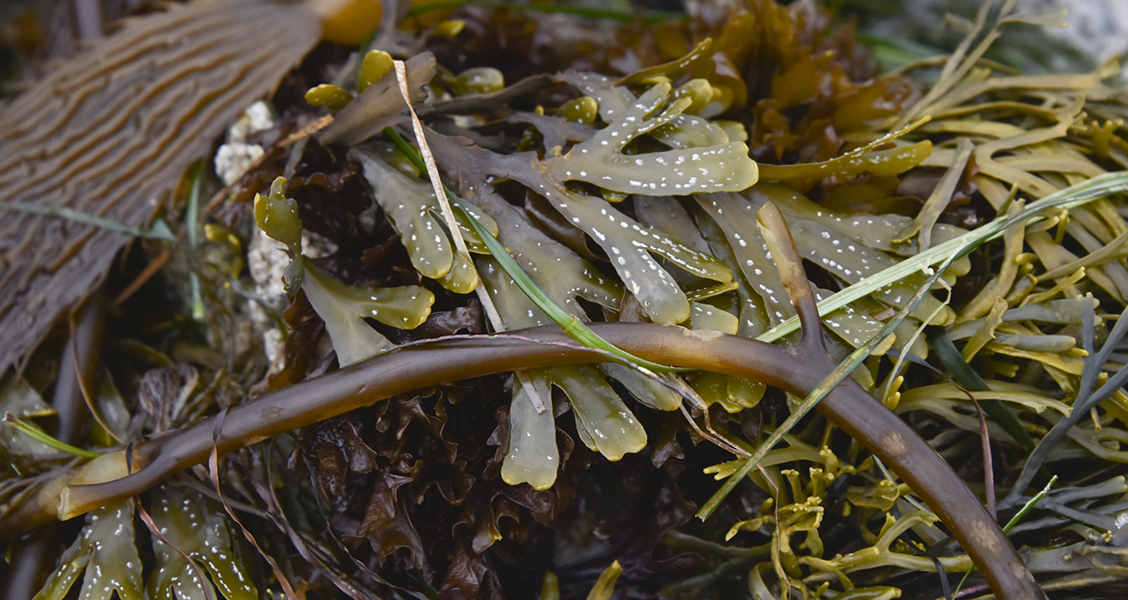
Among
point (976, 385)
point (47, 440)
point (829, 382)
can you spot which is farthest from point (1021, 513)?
point (47, 440)

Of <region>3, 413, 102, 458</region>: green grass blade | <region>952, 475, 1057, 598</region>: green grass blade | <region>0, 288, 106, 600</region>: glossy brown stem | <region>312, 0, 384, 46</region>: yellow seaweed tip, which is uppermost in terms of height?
<region>312, 0, 384, 46</region>: yellow seaweed tip

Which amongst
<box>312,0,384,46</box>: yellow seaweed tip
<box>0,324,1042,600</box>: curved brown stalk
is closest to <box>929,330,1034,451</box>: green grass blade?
<box>0,324,1042,600</box>: curved brown stalk

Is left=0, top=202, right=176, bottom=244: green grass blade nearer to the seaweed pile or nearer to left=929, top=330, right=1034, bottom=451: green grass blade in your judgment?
the seaweed pile

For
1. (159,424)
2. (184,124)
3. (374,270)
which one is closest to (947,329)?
(374,270)

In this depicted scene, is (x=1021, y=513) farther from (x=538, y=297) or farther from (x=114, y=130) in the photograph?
(x=114, y=130)

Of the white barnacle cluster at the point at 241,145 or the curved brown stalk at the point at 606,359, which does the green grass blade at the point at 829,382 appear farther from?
the white barnacle cluster at the point at 241,145

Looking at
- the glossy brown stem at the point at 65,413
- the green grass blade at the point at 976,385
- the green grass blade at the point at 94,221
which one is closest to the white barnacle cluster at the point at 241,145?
the green grass blade at the point at 94,221
